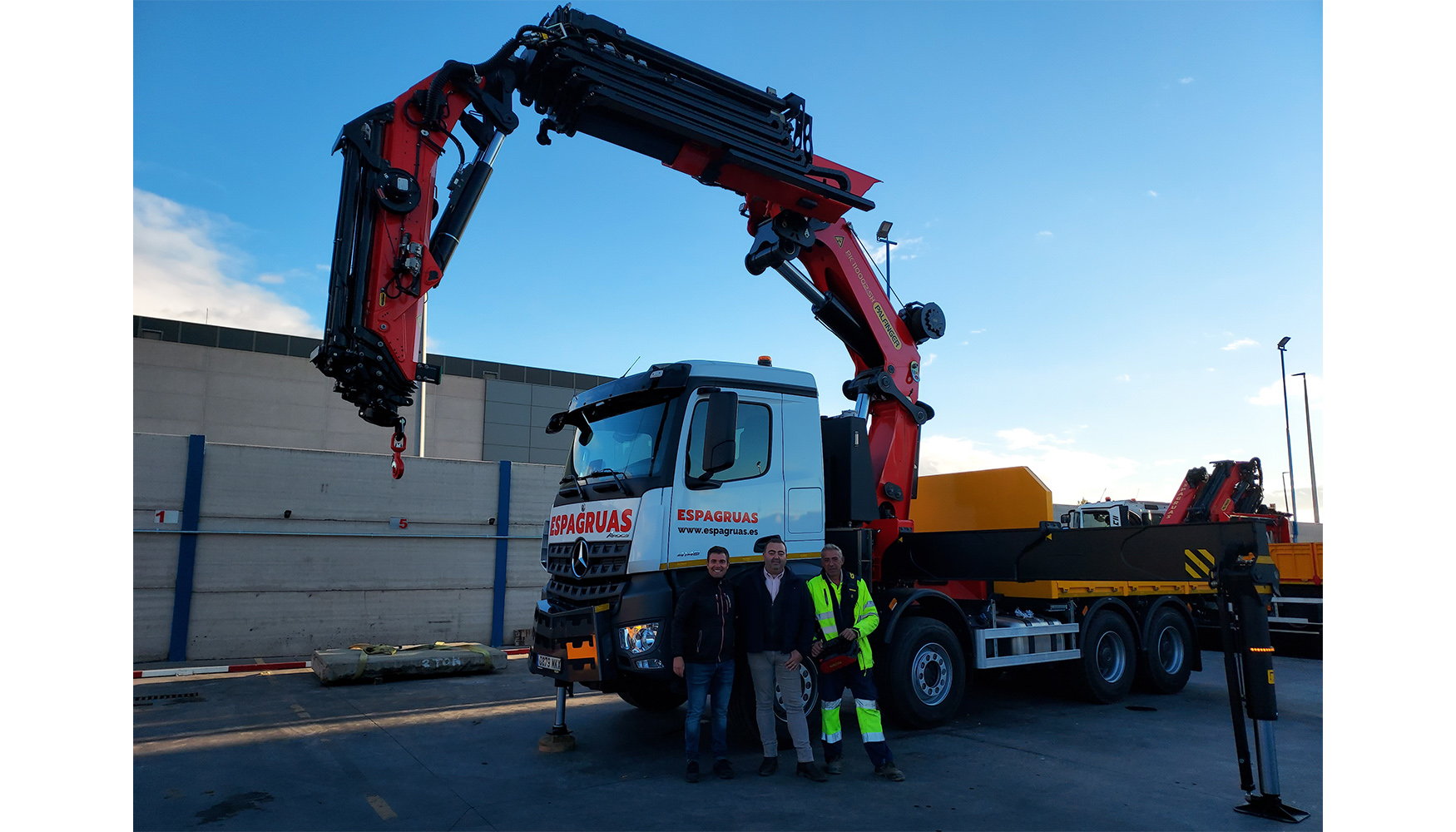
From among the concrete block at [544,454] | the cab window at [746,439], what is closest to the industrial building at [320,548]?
the cab window at [746,439]

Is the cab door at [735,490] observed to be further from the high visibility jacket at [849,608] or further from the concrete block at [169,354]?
the concrete block at [169,354]

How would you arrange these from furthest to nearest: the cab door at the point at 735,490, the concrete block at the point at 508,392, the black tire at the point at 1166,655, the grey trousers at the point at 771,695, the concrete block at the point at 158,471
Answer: the concrete block at the point at 508,392 < the concrete block at the point at 158,471 < the black tire at the point at 1166,655 < the cab door at the point at 735,490 < the grey trousers at the point at 771,695

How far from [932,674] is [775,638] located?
2.35 metres

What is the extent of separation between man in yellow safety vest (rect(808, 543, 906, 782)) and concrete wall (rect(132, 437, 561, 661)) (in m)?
9.02

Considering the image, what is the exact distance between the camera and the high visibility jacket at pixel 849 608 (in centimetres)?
597

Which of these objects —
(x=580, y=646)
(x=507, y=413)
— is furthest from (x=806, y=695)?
(x=507, y=413)

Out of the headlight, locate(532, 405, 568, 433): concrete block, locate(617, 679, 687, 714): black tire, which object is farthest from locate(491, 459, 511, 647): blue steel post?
locate(532, 405, 568, 433): concrete block

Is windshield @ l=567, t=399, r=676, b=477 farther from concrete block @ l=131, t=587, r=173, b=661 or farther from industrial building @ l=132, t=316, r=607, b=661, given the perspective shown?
concrete block @ l=131, t=587, r=173, b=661

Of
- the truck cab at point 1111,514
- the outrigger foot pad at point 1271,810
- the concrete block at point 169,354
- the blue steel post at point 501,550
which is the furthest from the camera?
the concrete block at point 169,354

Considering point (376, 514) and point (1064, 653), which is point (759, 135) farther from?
point (376, 514)

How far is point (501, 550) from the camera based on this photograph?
13.9m

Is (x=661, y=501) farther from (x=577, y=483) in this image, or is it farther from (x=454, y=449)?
(x=454, y=449)

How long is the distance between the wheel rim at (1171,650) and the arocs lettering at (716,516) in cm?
624

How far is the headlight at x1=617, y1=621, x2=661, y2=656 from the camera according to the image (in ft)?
19.5
